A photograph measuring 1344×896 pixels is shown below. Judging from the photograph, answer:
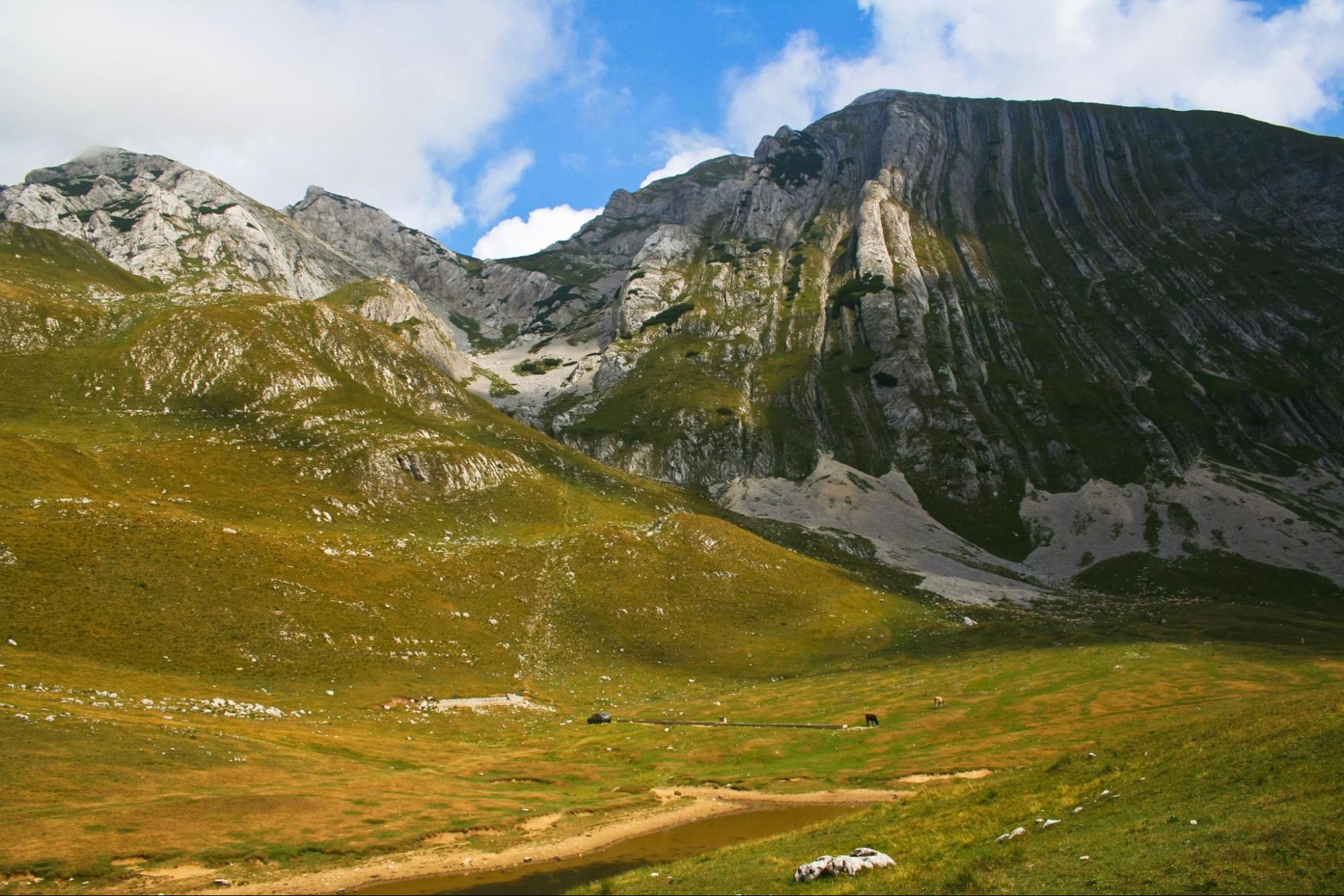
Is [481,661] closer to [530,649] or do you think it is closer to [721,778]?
[530,649]

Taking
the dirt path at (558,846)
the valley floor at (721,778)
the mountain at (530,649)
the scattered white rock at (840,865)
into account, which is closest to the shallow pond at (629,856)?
the dirt path at (558,846)

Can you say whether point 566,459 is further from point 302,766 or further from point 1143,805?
point 1143,805

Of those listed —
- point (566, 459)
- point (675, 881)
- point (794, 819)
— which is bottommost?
point (794, 819)

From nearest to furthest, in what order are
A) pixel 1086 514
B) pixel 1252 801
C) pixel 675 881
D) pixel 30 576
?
pixel 1252 801 → pixel 675 881 → pixel 30 576 → pixel 1086 514

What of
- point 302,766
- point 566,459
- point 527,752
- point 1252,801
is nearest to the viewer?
point 1252,801

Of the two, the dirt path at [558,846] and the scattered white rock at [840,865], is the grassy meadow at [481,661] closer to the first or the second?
the scattered white rock at [840,865]

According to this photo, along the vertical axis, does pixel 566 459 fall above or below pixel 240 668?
above

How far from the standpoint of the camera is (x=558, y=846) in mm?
37250

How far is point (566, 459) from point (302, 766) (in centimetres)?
12227

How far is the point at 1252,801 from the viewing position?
23.1 m

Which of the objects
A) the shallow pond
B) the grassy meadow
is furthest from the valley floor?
the shallow pond

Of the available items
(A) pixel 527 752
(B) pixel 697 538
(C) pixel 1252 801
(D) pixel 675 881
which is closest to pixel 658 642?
(B) pixel 697 538

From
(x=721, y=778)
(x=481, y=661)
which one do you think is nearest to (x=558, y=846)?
(x=721, y=778)

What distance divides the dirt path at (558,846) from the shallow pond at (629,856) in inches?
21.4
